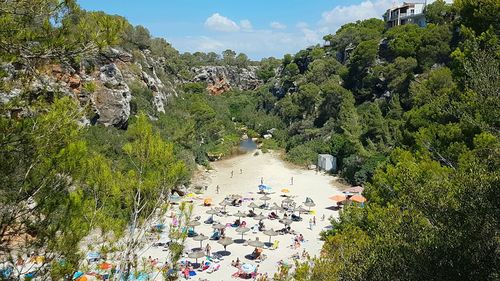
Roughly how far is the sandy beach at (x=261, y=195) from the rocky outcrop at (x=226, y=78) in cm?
4149

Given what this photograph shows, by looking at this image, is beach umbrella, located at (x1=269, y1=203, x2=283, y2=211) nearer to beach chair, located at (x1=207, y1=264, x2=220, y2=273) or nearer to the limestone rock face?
beach chair, located at (x1=207, y1=264, x2=220, y2=273)

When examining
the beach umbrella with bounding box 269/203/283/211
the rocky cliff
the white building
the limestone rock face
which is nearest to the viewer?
the rocky cliff

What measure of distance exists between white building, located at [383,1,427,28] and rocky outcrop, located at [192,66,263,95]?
39.3 m

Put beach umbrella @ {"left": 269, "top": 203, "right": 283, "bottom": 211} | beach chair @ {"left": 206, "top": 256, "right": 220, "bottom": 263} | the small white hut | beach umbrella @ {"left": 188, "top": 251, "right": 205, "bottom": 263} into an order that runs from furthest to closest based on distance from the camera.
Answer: the small white hut
beach umbrella @ {"left": 269, "top": 203, "right": 283, "bottom": 211}
beach chair @ {"left": 206, "top": 256, "right": 220, "bottom": 263}
beach umbrella @ {"left": 188, "top": 251, "right": 205, "bottom": 263}

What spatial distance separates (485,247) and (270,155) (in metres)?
42.9

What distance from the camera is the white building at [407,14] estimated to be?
5347 centimetres

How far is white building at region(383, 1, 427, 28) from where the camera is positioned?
53469 mm

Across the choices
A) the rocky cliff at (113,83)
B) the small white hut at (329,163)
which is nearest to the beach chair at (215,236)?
the rocky cliff at (113,83)

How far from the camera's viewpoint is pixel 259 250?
20.0 metres

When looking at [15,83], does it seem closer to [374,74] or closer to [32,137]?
[32,137]

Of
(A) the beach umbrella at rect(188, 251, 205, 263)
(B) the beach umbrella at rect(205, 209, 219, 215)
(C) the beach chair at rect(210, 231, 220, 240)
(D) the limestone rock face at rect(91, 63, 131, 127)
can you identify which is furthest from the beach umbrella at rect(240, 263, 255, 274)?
(D) the limestone rock face at rect(91, 63, 131, 127)

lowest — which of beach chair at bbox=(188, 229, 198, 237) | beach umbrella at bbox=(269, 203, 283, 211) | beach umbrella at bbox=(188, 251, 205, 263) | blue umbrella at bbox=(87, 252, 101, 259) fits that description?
beach umbrella at bbox=(269, 203, 283, 211)

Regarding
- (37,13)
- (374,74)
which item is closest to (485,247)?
(37,13)

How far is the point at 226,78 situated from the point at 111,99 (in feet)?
203
